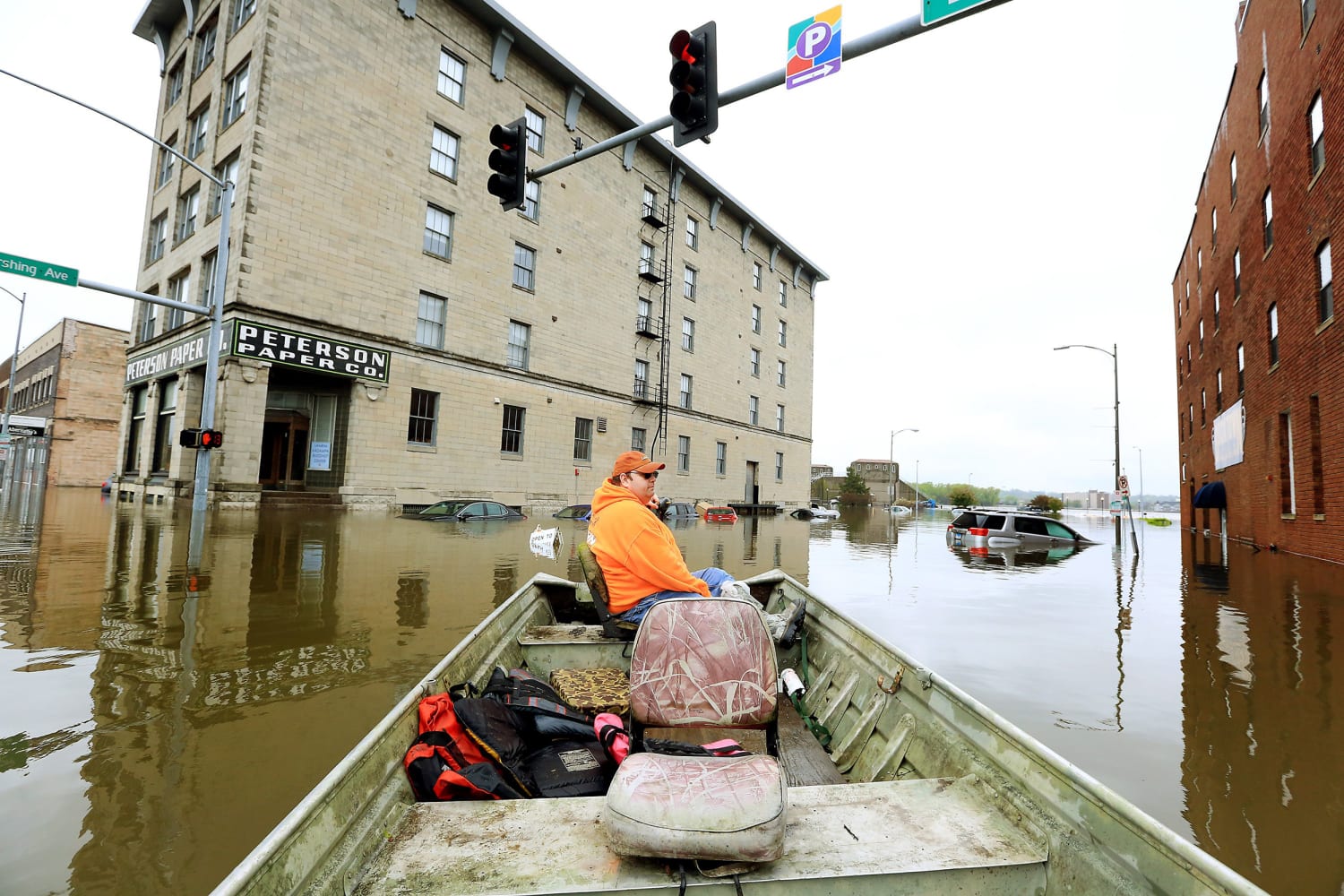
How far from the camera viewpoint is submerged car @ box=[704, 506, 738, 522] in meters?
32.5

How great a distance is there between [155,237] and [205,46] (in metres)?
7.76

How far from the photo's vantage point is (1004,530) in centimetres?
2259

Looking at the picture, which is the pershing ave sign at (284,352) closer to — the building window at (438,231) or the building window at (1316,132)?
the building window at (438,231)

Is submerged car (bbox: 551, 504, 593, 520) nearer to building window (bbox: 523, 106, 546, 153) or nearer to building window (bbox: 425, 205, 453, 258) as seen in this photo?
building window (bbox: 425, 205, 453, 258)

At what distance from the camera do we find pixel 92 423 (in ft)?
135

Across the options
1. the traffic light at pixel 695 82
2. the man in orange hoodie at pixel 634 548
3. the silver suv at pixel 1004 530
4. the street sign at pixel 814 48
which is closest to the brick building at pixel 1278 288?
the silver suv at pixel 1004 530

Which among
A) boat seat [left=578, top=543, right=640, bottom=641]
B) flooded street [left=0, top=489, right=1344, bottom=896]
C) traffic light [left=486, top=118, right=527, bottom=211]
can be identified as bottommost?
flooded street [left=0, top=489, right=1344, bottom=896]

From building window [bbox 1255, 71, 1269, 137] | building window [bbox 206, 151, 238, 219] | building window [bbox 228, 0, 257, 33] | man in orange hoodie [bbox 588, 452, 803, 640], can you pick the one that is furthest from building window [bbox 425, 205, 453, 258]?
building window [bbox 1255, 71, 1269, 137]

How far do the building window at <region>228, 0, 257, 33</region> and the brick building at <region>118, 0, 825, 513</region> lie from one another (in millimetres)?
227

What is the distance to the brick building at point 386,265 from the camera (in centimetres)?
1983

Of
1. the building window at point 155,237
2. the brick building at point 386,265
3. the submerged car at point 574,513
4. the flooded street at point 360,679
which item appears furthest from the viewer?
the building window at point 155,237

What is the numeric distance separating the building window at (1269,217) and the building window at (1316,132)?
138 inches

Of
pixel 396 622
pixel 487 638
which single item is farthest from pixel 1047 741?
pixel 396 622

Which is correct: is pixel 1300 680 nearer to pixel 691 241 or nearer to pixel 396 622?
pixel 396 622
